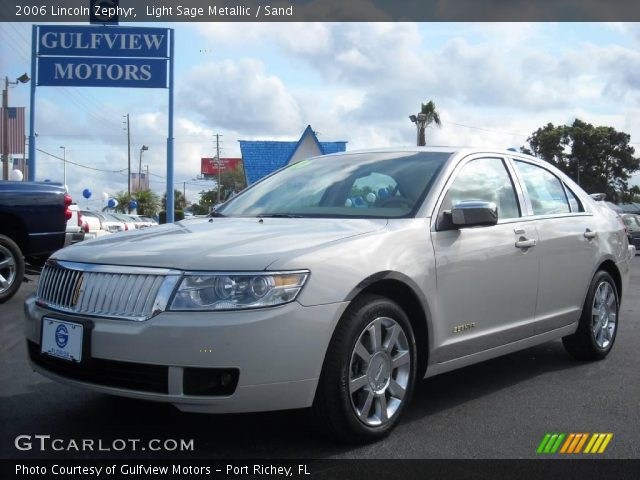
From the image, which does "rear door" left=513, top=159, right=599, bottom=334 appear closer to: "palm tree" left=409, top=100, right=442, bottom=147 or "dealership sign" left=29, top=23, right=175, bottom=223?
"dealership sign" left=29, top=23, right=175, bottom=223

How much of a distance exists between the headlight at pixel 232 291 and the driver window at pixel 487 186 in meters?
1.51

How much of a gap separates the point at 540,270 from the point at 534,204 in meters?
0.53

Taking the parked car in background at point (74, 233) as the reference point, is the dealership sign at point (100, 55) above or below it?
above

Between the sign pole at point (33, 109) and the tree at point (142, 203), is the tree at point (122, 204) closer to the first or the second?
the tree at point (142, 203)

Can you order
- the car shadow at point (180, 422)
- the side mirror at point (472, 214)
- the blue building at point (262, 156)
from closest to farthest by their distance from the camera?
the car shadow at point (180, 422)
the side mirror at point (472, 214)
the blue building at point (262, 156)

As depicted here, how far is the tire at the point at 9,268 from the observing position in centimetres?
767

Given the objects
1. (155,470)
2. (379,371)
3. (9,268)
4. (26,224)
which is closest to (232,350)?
(155,470)

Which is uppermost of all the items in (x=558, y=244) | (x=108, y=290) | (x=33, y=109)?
(x=33, y=109)

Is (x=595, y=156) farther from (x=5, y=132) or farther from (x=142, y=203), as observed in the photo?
(x=5, y=132)

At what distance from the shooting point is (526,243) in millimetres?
4301

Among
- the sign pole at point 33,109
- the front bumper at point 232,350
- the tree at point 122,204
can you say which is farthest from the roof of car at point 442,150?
the tree at point 122,204

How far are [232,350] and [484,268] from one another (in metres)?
1.77

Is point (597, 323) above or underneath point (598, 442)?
above

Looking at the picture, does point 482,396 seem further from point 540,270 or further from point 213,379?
point 213,379
